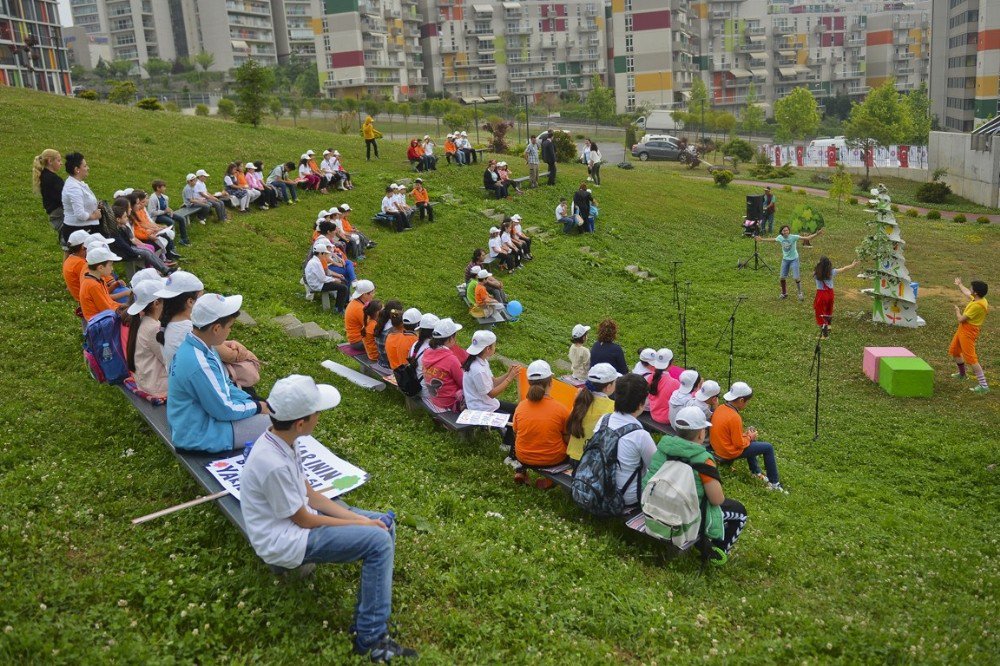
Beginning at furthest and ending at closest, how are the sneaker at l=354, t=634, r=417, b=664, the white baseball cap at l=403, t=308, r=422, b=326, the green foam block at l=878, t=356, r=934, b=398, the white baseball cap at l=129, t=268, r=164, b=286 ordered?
the green foam block at l=878, t=356, r=934, b=398
the white baseball cap at l=403, t=308, r=422, b=326
the white baseball cap at l=129, t=268, r=164, b=286
the sneaker at l=354, t=634, r=417, b=664

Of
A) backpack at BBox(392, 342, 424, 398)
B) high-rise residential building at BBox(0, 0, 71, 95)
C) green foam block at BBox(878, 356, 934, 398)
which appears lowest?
green foam block at BBox(878, 356, 934, 398)

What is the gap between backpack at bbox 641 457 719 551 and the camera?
20.6 ft

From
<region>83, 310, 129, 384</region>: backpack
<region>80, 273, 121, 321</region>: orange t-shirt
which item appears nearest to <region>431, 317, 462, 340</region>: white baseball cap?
<region>83, 310, 129, 384</region>: backpack

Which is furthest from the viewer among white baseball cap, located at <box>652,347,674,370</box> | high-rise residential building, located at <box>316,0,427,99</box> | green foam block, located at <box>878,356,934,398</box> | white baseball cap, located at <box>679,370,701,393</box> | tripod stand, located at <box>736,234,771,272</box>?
high-rise residential building, located at <box>316,0,427,99</box>

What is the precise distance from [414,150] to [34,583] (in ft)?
73.7

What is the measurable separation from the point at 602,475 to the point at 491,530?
112cm

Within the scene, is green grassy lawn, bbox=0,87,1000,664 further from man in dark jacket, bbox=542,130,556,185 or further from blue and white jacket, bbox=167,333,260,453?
man in dark jacket, bbox=542,130,556,185

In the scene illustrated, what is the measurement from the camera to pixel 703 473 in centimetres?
634

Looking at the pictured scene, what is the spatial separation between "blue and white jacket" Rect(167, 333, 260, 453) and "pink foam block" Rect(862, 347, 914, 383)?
1107cm

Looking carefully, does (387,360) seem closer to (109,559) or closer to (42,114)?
(109,559)

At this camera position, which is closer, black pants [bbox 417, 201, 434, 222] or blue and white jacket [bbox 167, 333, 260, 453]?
blue and white jacket [bbox 167, 333, 260, 453]

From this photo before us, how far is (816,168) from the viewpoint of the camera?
58.7 m

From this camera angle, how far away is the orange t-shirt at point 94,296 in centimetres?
933

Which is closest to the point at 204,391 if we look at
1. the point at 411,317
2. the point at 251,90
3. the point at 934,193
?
the point at 411,317
